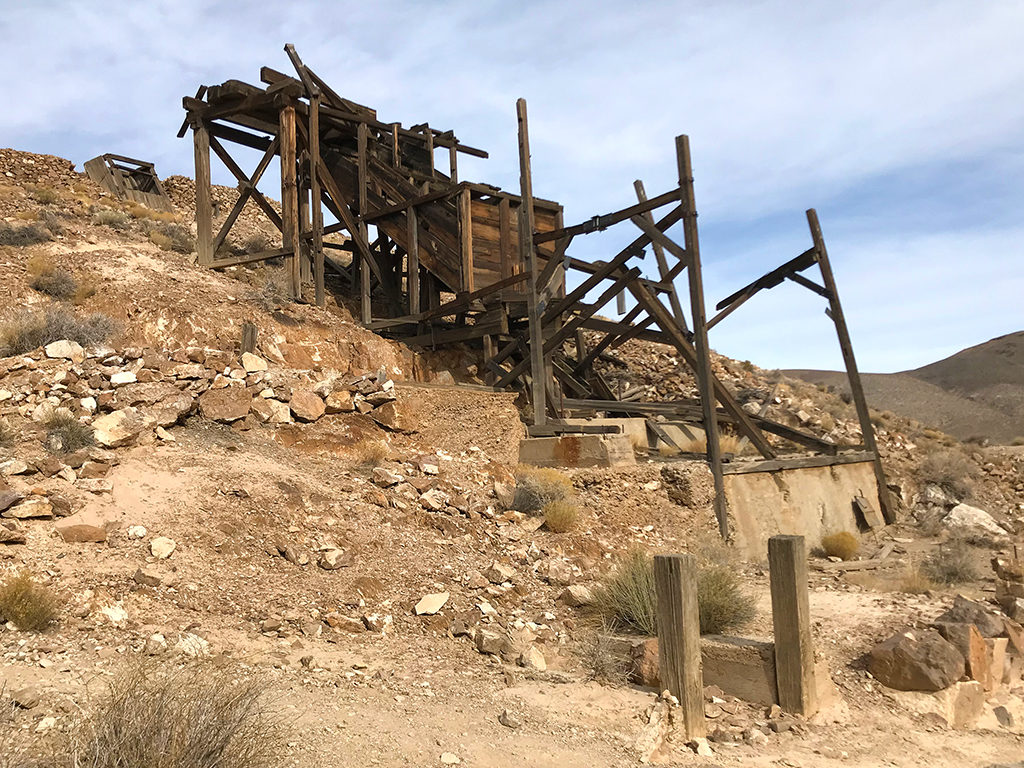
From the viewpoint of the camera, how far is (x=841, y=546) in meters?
10.0

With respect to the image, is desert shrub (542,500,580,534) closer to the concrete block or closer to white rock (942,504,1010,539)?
the concrete block

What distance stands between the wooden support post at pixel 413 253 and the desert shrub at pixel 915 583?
793 cm

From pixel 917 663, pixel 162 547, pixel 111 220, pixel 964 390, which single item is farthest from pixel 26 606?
pixel 964 390

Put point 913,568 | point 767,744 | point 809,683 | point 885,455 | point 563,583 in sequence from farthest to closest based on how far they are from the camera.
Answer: point 885,455 → point 913,568 → point 563,583 → point 809,683 → point 767,744

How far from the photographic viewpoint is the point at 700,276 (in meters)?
9.98

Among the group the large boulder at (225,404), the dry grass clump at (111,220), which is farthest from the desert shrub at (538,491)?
the dry grass clump at (111,220)

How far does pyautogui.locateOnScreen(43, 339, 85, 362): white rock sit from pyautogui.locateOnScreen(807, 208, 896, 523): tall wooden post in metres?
9.55

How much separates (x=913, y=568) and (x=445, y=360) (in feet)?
24.5

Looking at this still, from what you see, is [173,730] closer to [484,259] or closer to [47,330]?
[47,330]

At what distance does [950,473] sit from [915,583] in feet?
22.1

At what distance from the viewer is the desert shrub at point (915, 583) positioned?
7.98 m

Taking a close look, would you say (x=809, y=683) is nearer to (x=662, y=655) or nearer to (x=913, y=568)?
(x=662, y=655)

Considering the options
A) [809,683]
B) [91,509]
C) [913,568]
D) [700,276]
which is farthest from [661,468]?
[91,509]

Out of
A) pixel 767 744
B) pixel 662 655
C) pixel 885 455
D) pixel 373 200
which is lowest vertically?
pixel 767 744
